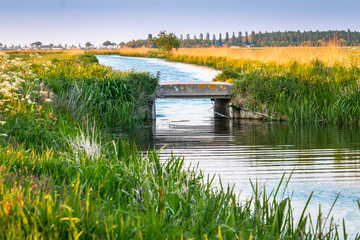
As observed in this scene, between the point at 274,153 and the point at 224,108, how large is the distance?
8032 mm

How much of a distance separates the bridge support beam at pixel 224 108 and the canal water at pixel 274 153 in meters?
0.46

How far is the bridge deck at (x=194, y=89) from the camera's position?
16.6 meters

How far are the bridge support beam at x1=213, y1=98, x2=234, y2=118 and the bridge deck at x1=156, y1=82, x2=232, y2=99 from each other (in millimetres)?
774

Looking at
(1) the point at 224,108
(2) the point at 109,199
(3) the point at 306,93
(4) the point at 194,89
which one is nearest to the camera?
(2) the point at 109,199

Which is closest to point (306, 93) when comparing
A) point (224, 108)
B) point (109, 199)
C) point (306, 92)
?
point (306, 92)

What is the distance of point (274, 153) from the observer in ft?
33.6

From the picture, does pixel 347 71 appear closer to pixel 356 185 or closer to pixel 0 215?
pixel 356 185

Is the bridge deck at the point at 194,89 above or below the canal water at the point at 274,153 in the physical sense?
above

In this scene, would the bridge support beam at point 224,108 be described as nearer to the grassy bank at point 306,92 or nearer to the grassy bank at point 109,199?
the grassy bank at point 306,92

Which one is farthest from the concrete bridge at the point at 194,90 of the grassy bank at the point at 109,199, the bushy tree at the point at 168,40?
the bushy tree at the point at 168,40

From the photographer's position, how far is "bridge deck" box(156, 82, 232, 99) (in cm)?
1662

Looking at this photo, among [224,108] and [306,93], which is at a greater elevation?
[306,93]

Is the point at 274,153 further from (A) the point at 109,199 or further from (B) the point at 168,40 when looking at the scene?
(B) the point at 168,40

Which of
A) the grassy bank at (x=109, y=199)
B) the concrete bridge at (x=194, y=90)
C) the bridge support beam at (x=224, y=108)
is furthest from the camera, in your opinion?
the bridge support beam at (x=224, y=108)
